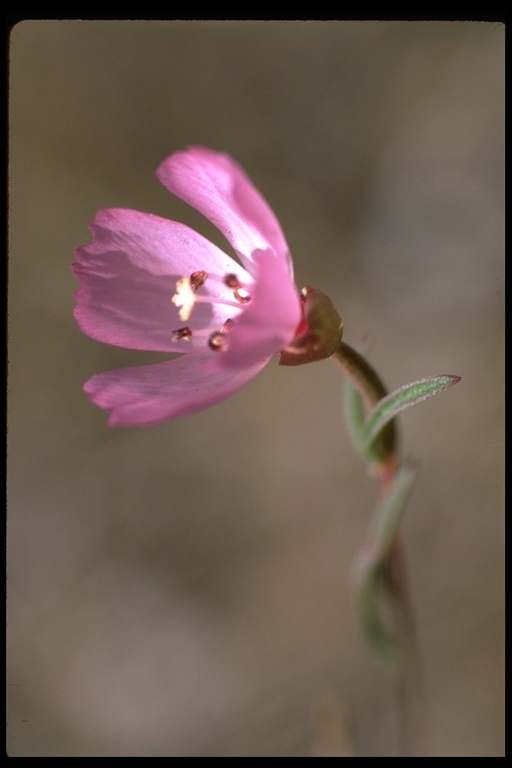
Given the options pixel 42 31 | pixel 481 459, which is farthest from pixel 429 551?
pixel 42 31

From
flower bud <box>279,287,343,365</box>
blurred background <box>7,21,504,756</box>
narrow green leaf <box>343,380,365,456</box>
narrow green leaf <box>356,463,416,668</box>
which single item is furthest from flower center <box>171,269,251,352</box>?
blurred background <box>7,21,504,756</box>

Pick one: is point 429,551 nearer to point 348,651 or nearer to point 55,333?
point 348,651

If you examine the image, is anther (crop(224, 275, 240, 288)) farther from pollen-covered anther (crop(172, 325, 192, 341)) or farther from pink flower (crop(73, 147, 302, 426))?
pollen-covered anther (crop(172, 325, 192, 341))

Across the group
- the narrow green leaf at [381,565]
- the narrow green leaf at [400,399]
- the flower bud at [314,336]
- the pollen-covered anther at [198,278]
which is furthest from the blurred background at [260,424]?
the flower bud at [314,336]

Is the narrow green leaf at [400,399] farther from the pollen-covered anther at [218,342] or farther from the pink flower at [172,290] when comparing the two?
the pollen-covered anther at [218,342]

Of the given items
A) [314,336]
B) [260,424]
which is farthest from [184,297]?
[260,424]

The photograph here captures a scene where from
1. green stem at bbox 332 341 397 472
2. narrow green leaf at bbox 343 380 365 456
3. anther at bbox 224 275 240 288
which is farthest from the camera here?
narrow green leaf at bbox 343 380 365 456

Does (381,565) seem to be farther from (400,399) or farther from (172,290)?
(172,290)
